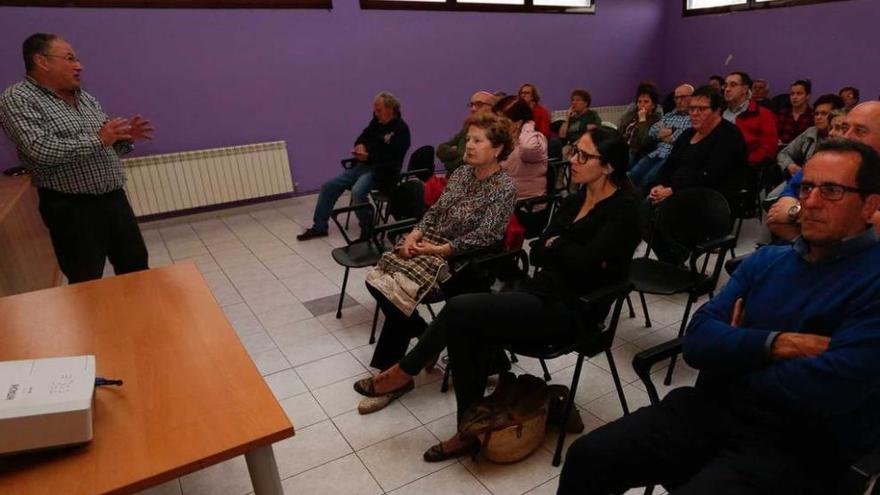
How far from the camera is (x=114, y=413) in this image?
1191mm

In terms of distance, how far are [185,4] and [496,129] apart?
397 centimetres

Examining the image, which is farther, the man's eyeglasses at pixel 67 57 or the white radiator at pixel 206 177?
the white radiator at pixel 206 177

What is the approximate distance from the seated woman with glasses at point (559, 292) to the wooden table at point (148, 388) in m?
0.85

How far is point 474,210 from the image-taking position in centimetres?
250

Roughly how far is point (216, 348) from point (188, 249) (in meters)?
3.57

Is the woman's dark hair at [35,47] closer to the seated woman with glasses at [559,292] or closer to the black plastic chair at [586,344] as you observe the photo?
the seated woman with glasses at [559,292]

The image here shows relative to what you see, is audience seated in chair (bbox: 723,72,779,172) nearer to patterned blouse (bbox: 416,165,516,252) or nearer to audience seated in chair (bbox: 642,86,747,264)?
audience seated in chair (bbox: 642,86,747,264)

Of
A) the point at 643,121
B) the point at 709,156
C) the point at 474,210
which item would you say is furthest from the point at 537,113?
the point at 474,210

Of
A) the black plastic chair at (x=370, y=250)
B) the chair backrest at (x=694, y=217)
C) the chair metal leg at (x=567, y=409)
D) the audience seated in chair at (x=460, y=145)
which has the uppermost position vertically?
the audience seated in chair at (x=460, y=145)

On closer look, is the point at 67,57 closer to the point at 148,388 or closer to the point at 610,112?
the point at 148,388

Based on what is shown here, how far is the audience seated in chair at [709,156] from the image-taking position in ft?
10.2

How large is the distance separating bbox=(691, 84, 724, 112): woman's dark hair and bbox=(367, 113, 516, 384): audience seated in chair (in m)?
1.35

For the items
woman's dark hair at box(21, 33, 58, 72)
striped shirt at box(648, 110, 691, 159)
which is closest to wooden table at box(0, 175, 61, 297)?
woman's dark hair at box(21, 33, 58, 72)

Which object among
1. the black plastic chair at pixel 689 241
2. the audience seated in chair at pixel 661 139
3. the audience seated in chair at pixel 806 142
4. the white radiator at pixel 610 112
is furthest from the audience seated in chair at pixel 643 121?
the white radiator at pixel 610 112
